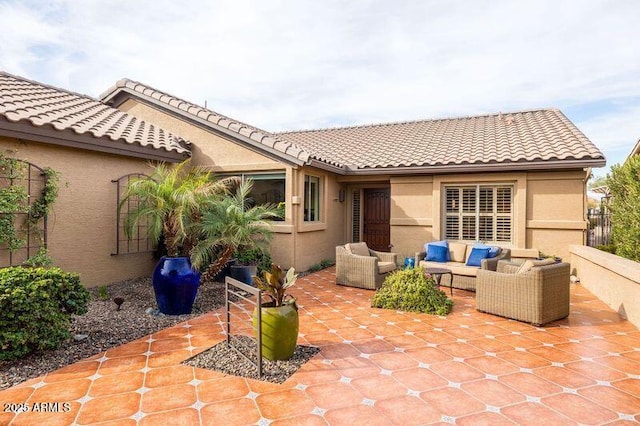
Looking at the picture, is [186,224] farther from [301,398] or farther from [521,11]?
[521,11]

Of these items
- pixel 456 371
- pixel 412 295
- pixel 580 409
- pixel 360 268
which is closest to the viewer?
pixel 580 409

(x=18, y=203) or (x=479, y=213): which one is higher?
(x=18, y=203)

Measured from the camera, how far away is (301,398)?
3561mm

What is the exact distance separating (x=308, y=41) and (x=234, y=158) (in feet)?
12.7

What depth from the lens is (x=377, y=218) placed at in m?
12.4

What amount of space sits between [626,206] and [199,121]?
35.5 feet

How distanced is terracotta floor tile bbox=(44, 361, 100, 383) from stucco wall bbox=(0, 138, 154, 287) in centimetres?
369

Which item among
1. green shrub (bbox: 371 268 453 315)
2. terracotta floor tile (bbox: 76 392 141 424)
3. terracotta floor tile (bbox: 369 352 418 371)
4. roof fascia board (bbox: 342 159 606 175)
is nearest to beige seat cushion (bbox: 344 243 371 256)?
green shrub (bbox: 371 268 453 315)

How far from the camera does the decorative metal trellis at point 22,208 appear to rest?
617 centimetres

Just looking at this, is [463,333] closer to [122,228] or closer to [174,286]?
[174,286]

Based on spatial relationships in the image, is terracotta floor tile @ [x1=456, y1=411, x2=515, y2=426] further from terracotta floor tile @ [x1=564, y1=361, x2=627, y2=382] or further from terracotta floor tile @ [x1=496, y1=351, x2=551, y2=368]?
terracotta floor tile @ [x1=564, y1=361, x2=627, y2=382]

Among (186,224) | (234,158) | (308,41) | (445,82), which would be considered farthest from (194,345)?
(445,82)

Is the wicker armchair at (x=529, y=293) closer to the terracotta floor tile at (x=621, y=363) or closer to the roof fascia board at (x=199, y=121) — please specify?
the terracotta floor tile at (x=621, y=363)

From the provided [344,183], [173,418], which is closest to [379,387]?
[173,418]
